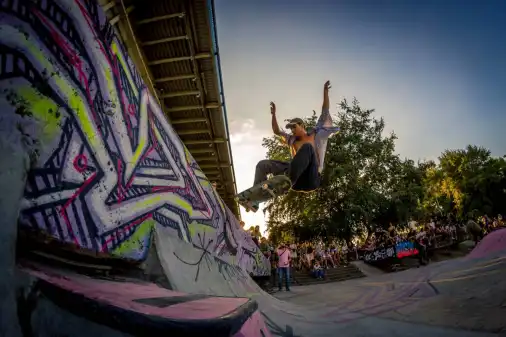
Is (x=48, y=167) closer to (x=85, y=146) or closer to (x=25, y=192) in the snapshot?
(x=25, y=192)

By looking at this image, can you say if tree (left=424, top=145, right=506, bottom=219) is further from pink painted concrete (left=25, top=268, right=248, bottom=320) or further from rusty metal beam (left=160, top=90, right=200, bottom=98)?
pink painted concrete (left=25, top=268, right=248, bottom=320)

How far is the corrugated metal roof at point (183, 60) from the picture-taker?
5.83 m

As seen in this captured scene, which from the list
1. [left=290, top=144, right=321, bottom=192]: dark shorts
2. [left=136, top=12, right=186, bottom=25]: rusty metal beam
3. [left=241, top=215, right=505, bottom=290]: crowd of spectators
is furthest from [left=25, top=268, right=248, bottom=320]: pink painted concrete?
[left=241, top=215, right=505, bottom=290]: crowd of spectators

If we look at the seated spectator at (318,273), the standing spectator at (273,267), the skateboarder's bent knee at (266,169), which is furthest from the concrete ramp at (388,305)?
the seated spectator at (318,273)

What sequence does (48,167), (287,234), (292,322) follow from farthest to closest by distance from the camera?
(287,234), (292,322), (48,167)

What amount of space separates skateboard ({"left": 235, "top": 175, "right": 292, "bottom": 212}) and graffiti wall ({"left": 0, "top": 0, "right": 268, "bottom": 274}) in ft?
11.1

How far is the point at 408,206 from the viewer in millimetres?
39062

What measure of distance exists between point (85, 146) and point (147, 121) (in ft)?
3.84

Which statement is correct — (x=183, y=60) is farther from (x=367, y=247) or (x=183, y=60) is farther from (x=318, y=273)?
(x=367, y=247)

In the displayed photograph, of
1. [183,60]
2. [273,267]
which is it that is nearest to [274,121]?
[183,60]

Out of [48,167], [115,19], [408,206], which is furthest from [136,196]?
[408,206]

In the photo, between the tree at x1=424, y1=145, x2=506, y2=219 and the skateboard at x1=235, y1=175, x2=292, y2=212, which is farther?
the tree at x1=424, y1=145, x2=506, y2=219

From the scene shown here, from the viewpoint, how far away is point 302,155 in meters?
6.49

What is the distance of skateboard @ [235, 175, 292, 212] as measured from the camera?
6.58 metres
